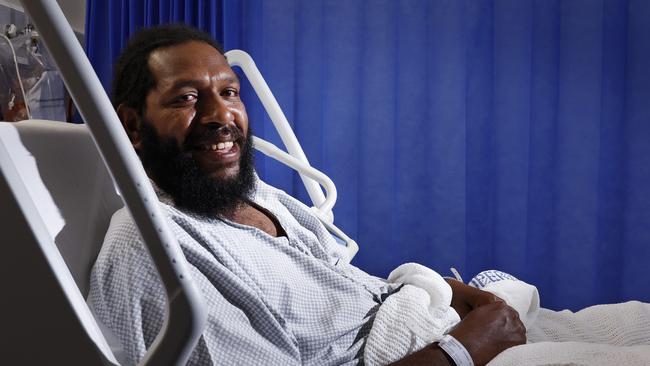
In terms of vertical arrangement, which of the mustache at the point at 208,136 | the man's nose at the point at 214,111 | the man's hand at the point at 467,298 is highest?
the man's nose at the point at 214,111

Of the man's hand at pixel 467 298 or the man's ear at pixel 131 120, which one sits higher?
the man's ear at pixel 131 120

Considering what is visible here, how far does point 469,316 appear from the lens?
127 centimetres

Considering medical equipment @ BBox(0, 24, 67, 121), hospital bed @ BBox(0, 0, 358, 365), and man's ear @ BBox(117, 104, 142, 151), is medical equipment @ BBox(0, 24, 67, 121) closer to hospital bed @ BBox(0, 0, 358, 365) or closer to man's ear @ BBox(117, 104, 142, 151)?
man's ear @ BBox(117, 104, 142, 151)

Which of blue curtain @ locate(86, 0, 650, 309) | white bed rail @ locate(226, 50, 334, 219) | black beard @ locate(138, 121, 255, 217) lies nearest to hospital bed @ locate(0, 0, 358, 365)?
black beard @ locate(138, 121, 255, 217)

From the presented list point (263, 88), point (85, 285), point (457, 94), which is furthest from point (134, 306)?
point (457, 94)

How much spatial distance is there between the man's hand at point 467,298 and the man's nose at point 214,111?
1.98 ft

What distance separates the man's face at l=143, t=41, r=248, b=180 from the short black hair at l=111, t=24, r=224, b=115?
0.6 inches

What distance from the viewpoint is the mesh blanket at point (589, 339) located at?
104 cm

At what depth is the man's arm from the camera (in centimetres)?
112

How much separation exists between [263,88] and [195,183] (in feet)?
2.63

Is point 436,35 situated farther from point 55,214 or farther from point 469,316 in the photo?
point 55,214

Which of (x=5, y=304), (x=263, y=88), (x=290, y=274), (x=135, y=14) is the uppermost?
(x=135, y=14)

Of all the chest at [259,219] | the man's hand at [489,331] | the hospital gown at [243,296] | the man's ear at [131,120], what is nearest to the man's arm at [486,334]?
the man's hand at [489,331]

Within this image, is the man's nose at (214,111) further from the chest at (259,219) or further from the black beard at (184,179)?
the chest at (259,219)
